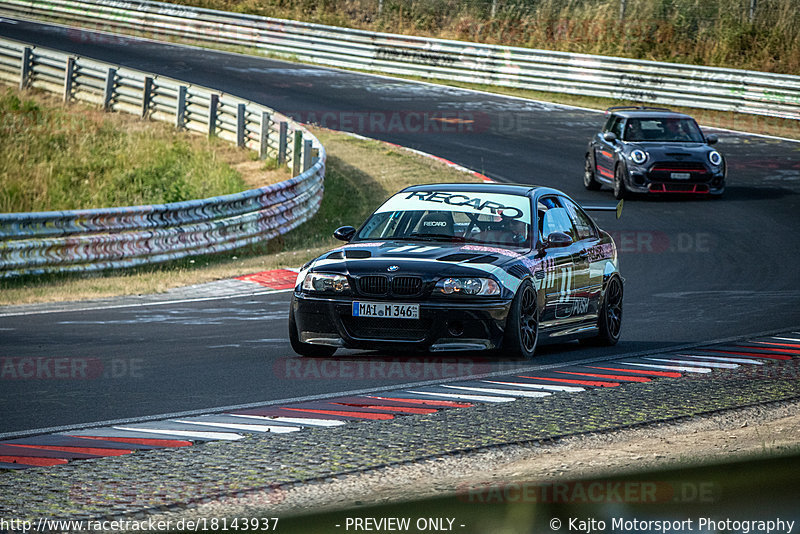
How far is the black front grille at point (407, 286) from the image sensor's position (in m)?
9.59

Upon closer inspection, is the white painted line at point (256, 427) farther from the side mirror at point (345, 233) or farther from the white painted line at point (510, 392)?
the side mirror at point (345, 233)

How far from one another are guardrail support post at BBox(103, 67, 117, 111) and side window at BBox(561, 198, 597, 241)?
2231 cm

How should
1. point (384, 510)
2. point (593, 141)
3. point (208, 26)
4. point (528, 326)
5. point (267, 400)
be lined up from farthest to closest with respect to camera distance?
1. point (208, 26)
2. point (593, 141)
3. point (528, 326)
4. point (267, 400)
5. point (384, 510)

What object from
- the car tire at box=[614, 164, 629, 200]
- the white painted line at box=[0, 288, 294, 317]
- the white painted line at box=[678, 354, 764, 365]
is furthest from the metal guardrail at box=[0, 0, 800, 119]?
the white painted line at box=[678, 354, 764, 365]

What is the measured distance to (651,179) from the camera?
75.8ft

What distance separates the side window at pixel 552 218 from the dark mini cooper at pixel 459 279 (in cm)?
1

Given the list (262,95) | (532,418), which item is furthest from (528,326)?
(262,95)

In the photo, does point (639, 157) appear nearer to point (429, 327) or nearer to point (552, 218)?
point (552, 218)

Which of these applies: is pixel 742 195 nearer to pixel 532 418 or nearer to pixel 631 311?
pixel 631 311

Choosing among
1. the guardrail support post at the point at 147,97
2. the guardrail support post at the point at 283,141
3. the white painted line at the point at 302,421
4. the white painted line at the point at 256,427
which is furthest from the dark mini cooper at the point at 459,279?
the guardrail support post at the point at 147,97

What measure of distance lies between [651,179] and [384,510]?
723 inches

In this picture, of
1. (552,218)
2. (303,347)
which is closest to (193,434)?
(303,347)

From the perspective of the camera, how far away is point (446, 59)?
128 feet

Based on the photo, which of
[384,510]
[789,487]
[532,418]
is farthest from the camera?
[532,418]
